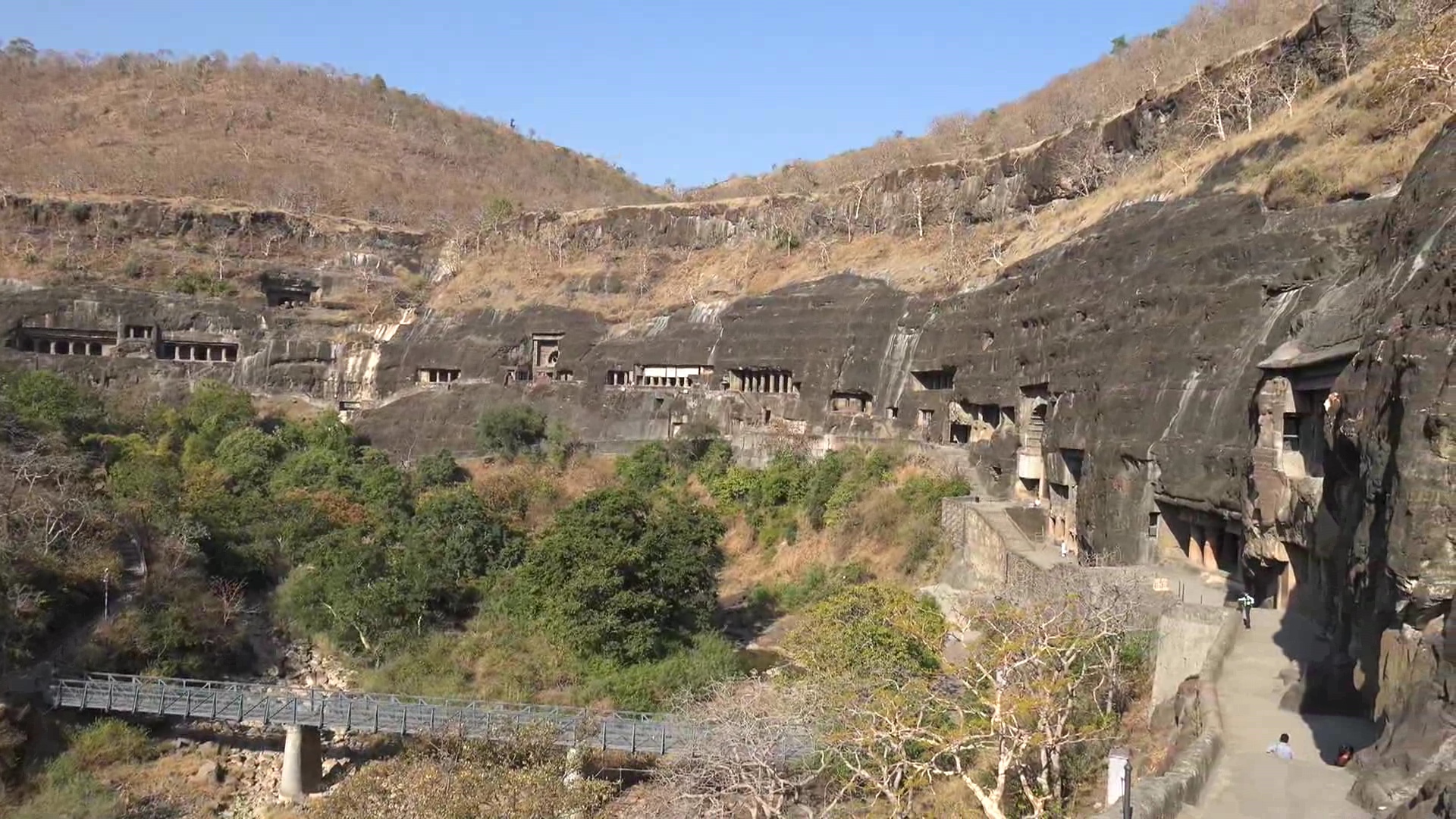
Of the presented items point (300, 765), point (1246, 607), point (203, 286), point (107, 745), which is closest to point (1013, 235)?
point (1246, 607)

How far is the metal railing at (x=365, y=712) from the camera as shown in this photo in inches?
791

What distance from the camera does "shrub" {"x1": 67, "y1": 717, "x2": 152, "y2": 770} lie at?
22.5 meters

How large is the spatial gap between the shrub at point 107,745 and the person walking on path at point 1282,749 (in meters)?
21.8

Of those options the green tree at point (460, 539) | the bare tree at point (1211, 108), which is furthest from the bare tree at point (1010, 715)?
the bare tree at point (1211, 108)

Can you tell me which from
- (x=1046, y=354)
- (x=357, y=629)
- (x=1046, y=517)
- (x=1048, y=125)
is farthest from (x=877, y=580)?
(x=1048, y=125)

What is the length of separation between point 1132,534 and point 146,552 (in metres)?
24.6

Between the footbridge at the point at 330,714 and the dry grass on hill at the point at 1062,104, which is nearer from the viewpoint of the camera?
the footbridge at the point at 330,714

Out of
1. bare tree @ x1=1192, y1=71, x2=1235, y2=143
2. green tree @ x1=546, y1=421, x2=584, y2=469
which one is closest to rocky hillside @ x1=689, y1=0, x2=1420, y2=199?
bare tree @ x1=1192, y1=71, x2=1235, y2=143

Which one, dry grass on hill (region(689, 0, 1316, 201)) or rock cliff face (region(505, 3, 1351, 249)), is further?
dry grass on hill (region(689, 0, 1316, 201))

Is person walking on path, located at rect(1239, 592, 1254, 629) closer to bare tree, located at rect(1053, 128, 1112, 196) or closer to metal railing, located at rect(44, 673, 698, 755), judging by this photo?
metal railing, located at rect(44, 673, 698, 755)

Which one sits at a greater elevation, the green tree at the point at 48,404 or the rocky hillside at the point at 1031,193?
the rocky hillside at the point at 1031,193

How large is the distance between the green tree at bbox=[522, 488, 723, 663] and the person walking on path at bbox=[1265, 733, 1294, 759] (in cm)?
1637

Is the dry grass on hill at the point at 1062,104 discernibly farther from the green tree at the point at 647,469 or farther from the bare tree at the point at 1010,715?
the bare tree at the point at 1010,715

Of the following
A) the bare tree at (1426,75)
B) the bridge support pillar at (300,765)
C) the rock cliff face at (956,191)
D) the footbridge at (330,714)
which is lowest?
the bridge support pillar at (300,765)
